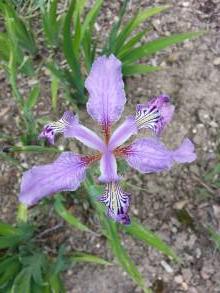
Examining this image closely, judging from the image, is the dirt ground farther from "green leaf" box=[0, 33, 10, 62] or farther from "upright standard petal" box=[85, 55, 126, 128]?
"upright standard petal" box=[85, 55, 126, 128]

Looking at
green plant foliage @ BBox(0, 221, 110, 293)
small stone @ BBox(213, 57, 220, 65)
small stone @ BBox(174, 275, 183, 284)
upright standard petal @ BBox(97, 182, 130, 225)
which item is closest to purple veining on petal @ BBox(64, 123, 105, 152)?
upright standard petal @ BBox(97, 182, 130, 225)

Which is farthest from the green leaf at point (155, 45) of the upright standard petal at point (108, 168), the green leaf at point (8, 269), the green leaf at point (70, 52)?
the green leaf at point (8, 269)

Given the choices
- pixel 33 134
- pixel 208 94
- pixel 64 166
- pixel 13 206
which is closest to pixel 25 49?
pixel 33 134

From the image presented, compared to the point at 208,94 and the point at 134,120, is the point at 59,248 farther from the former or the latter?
the point at 208,94

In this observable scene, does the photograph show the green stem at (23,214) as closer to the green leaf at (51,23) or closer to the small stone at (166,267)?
the small stone at (166,267)

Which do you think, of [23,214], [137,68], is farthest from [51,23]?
[23,214]

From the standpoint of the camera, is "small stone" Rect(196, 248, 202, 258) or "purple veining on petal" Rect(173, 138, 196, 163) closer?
"purple veining on petal" Rect(173, 138, 196, 163)

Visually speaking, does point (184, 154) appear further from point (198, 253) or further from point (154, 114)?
point (198, 253)
